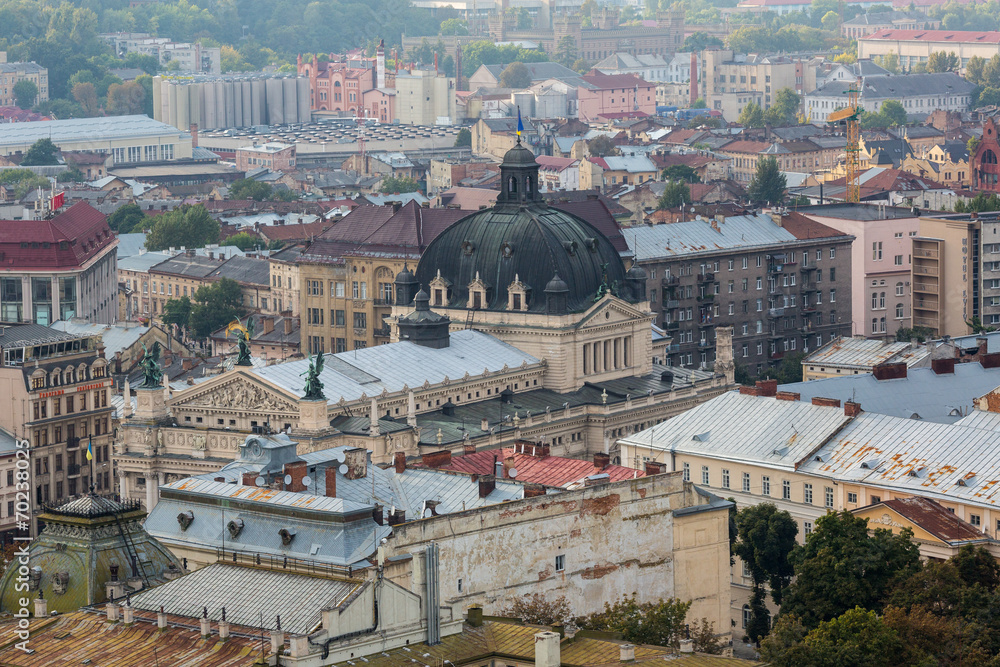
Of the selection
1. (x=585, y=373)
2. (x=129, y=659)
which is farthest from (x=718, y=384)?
(x=129, y=659)

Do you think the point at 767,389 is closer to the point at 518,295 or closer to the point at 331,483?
the point at 518,295

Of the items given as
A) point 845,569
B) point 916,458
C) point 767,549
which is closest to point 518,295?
point 916,458

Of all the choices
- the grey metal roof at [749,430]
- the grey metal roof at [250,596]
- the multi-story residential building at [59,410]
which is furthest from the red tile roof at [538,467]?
the multi-story residential building at [59,410]

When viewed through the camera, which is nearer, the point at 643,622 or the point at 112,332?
the point at 643,622

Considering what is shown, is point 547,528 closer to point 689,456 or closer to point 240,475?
point 240,475

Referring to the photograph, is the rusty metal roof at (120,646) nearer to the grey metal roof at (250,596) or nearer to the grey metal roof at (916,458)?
Answer: the grey metal roof at (250,596)

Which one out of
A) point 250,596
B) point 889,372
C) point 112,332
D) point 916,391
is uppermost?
point 250,596
